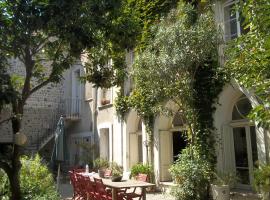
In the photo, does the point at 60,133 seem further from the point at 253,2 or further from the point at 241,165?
the point at 253,2

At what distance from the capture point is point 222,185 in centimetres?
898

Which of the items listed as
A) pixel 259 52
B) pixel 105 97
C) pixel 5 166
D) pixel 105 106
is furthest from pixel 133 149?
pixel 259 52

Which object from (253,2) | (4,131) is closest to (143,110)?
(253,2)

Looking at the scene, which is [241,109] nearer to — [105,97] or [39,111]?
[105,97]

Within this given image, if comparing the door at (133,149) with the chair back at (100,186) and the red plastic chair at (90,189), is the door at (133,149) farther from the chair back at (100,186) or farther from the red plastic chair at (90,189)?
the chair back at (100,186)

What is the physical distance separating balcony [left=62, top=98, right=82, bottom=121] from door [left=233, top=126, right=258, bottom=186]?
10389 millimetres

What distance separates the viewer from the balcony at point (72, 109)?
19.0 meters

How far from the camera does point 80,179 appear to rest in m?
10.1

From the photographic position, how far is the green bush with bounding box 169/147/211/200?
30.4 ft

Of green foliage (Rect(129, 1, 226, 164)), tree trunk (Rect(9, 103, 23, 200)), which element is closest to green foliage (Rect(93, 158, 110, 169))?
green foliage (Rect(129, 1, 226, 164))

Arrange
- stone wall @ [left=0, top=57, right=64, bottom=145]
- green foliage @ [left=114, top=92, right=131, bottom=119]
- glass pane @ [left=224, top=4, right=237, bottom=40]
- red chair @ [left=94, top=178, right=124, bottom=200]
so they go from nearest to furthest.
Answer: red chair @ [left=94, top=178, right=124, bottom=200] < glass pane @ [left=224, top=4, right=237, bottom=40] < green foliage @ [left=114, top=92, right=131, bottom=119] < stone wall @ [left=0, top=57, right=64, bottom=145]

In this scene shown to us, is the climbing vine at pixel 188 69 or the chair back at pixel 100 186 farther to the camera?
the climbing vine at pixel 188 69

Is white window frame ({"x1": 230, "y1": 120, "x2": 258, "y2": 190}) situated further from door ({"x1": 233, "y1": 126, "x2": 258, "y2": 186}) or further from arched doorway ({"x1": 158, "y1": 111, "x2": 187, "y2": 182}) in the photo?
arched doorway ({"x1": 158, "y1": 111, "x2": 187, "y2": 182})

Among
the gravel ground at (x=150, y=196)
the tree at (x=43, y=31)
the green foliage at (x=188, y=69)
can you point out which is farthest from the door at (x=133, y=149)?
the tree at (x=43, y=31)
